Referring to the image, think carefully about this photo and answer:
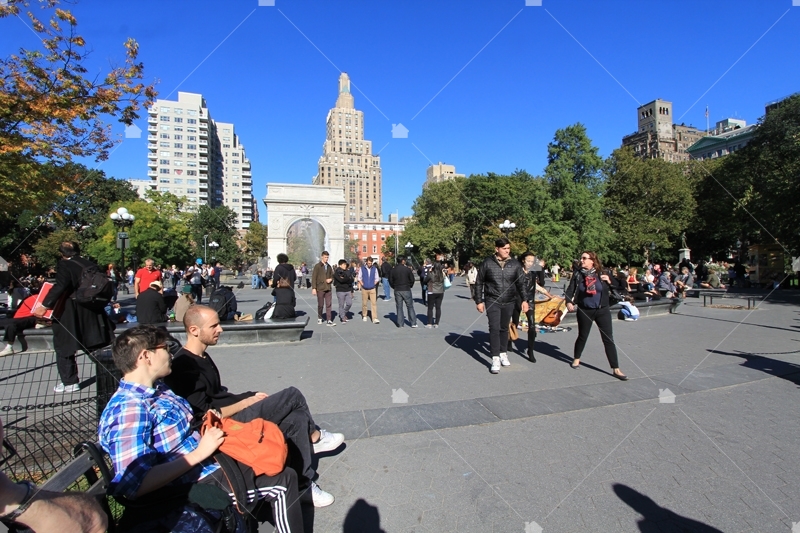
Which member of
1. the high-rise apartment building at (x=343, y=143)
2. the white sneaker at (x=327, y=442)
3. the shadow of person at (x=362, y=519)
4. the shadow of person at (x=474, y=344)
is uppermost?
the high-rise apartment building at (x=343, y=143)

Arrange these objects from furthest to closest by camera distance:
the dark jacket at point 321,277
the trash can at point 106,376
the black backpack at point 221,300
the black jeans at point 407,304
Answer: the dark jacket at point 321,277 < the black jeans at point 407,304 < the black backpack at point 221,300 < the trash can at point 106,376

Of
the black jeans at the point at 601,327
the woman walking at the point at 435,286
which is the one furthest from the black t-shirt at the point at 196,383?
the woman walking at the point at 435,286

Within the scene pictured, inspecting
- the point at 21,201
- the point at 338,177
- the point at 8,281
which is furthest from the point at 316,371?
the point at 338,177

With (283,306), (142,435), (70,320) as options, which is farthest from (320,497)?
(283,306)

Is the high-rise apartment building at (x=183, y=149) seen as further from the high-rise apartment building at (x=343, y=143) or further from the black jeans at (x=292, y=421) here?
the black jeans at (x=292, y=421)

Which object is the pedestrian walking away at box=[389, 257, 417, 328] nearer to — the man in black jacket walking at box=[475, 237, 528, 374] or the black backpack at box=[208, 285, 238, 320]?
the black backpack at box=[208, 285, 238, 320]

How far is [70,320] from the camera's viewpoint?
19.9 feet

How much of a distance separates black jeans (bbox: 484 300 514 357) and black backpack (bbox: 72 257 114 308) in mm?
5176

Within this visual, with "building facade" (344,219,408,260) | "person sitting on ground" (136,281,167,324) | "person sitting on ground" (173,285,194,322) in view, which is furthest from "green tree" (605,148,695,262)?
"building facade" (344,219,408,260)

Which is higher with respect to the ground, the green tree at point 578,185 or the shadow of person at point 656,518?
the green tree at point 578,185

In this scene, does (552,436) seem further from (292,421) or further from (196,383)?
(196,383)

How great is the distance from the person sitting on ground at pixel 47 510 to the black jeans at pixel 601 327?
6.14 metres

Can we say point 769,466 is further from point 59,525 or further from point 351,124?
point 351,124

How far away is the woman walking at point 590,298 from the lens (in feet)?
22.0
